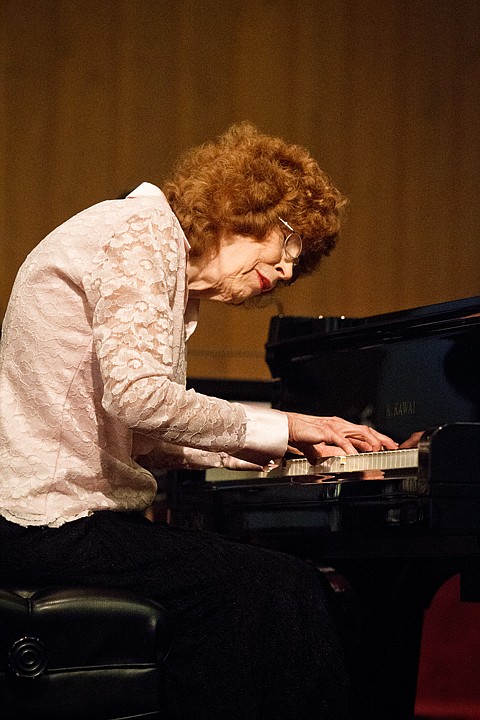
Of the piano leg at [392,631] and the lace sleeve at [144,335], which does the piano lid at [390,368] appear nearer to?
the piano leg at [392,631]

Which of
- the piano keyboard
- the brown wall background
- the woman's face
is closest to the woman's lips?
the woman's face

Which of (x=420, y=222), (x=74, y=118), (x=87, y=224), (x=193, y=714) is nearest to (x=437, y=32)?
(x=420, y=222)

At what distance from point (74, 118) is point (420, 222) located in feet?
5.28

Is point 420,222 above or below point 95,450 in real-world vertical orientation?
above

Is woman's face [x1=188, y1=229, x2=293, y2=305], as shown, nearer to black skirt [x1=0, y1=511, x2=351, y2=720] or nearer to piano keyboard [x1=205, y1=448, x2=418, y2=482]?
piano keyboard [x1=205, y1=448, x2=418, y2=482]

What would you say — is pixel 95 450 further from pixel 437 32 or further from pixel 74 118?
pixel 437 32

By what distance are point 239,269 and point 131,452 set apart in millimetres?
407

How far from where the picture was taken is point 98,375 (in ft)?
6.24

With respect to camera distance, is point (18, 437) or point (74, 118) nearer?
point (18, 437)

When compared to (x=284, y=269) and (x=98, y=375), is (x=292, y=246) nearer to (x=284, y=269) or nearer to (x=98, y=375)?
(x=284, y=269)

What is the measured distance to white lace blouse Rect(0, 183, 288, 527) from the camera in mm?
1770

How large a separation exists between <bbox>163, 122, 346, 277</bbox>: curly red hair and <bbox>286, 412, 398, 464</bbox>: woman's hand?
376 millimetres

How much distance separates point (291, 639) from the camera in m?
1.86

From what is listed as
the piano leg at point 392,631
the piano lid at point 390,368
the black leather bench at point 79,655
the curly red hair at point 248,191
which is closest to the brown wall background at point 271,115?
the piano lid at point 390,368
